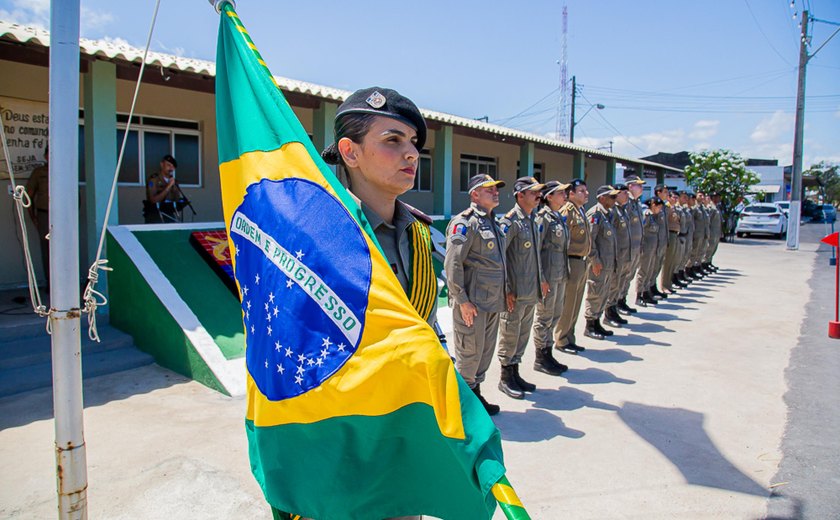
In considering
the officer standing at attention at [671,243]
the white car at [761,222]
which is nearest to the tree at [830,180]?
the white car at [761,222]

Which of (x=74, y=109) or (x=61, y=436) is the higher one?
(x=74, y=109)

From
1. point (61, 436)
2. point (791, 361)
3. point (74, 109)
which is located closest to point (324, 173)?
point (74, 109)

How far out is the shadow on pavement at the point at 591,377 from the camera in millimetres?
5340

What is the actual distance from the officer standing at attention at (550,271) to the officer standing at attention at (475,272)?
4.17ft

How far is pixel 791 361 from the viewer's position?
20.0 feet

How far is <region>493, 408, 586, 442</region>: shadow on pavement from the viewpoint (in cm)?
404

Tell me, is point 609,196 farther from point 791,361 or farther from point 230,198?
point 230,198

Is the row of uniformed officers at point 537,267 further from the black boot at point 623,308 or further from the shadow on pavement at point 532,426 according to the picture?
the shadow on pavement at point 532,426

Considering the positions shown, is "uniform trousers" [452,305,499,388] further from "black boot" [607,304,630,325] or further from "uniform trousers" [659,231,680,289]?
"uniform trousers" [659,231,680,289]

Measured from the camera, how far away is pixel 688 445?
154 inches

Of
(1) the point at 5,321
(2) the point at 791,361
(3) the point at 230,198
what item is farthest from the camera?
(2) the point at 791,361

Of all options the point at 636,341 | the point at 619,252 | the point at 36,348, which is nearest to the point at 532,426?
the point at 636,341

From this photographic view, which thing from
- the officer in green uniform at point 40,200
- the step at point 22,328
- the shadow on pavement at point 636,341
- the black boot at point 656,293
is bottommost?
the shadow on pavement at point 636,341

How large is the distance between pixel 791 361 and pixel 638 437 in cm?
324
